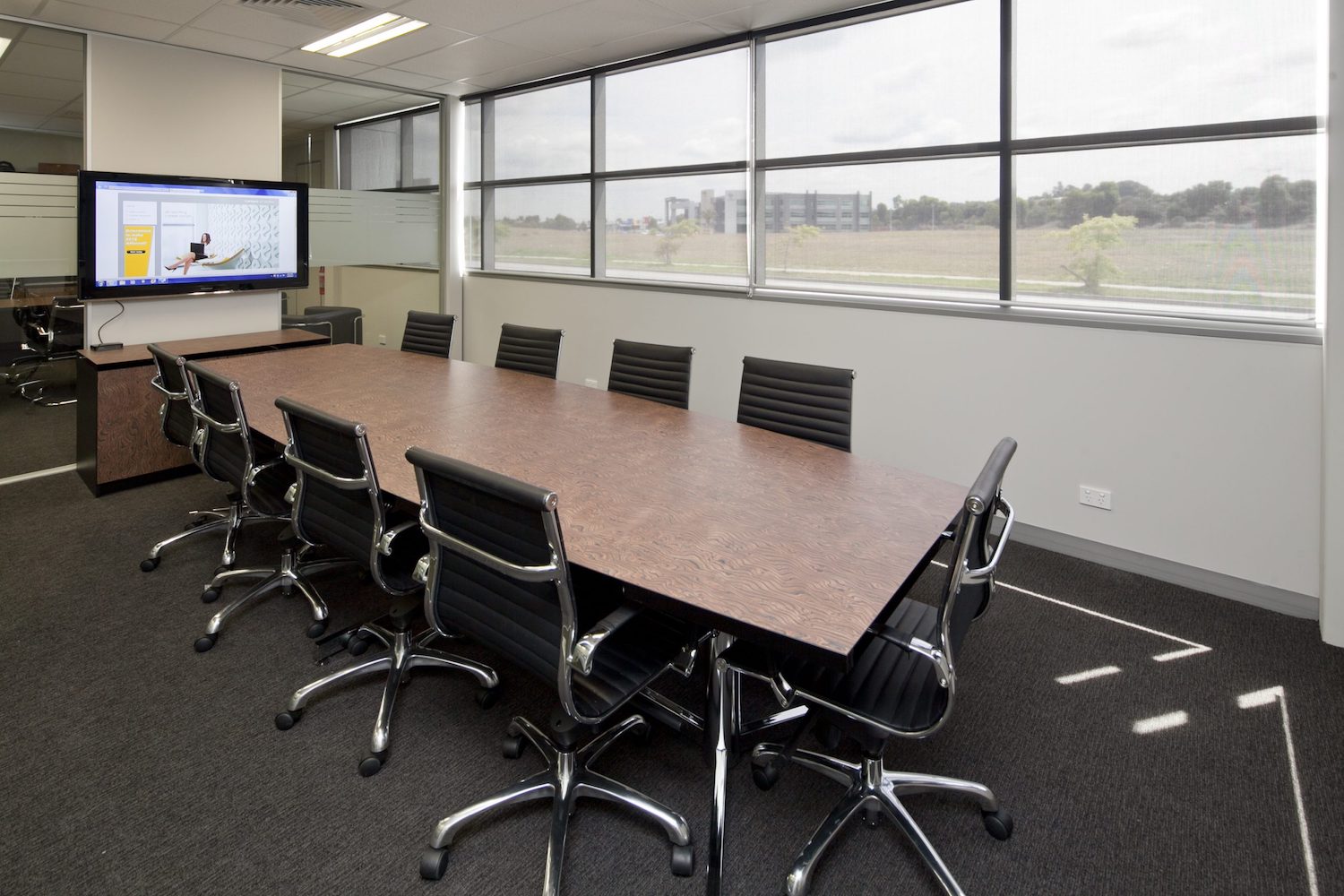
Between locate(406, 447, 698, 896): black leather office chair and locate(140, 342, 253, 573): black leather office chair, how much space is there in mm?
1929

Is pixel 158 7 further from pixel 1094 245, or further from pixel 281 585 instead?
pixel 1094 245

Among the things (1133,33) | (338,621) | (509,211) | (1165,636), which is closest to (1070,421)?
(1165,636)

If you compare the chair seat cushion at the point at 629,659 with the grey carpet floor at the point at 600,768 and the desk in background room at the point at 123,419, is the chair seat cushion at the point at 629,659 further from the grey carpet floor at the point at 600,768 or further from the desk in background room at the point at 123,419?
the desk in background room at the point at 123,419

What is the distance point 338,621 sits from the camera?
3.06 meters

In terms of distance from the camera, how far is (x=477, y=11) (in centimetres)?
434

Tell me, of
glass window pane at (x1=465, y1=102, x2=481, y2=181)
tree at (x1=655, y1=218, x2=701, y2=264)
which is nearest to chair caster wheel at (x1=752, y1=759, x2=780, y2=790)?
tree at (x1=655, y1=218, x2=701, y2=264)

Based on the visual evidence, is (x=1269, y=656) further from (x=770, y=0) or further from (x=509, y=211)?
(x=509, y=211)

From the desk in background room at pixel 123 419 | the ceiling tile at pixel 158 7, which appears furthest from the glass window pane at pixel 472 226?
the ceiling tile at pixel 158 7

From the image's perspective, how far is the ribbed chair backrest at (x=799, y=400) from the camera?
9.74 ft

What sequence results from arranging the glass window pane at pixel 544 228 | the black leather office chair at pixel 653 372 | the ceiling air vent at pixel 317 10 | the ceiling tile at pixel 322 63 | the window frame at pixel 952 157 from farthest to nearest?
1. the glass window pane at pixel 544 228
2. the ceiling tile at pixel 322 63
3. the ceiling air vent at pixel 317 10
4. the black leather office chair at pixel 653 372
5. the window frame at pixel 952 157

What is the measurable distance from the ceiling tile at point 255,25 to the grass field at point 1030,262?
2310mm

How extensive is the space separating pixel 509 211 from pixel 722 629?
19.3 feet

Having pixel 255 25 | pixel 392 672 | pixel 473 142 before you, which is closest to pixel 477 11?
pixel 255 25

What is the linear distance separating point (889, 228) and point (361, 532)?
3282 mm
